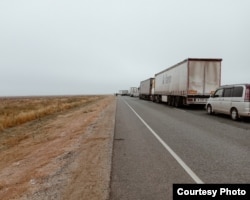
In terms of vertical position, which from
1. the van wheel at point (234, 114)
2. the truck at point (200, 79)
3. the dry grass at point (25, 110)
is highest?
the truck at point (200, 79)

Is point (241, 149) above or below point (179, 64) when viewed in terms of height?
below

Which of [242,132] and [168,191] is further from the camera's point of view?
[242,132]

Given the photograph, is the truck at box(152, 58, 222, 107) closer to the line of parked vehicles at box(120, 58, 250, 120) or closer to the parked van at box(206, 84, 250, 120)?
A: the line of parked vehicles at box(120, 58, 250, 120)

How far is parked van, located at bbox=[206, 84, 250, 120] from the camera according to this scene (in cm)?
1695

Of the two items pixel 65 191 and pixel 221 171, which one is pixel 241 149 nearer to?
pixel 221 171

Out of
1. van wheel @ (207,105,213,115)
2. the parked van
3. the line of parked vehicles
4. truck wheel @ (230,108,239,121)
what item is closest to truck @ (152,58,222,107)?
the line of parked vehicles

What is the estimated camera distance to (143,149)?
9.16 meters

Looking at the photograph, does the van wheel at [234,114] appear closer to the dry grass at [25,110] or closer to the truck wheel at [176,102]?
the truck wheel at [176,102]

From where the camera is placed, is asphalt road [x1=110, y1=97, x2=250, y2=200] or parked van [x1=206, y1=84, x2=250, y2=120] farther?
parked van [x1=206, y1=84, x2=250, y2=120]

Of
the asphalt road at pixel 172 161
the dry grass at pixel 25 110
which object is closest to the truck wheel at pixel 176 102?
the dry grass at pixel 25 110

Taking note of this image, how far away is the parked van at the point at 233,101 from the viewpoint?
1695 centimetres

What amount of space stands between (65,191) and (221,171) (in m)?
3.14

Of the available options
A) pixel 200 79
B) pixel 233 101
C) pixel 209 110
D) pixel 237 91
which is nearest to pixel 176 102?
pixel 200 79

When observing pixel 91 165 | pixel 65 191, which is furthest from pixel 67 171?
pixel 65 191
